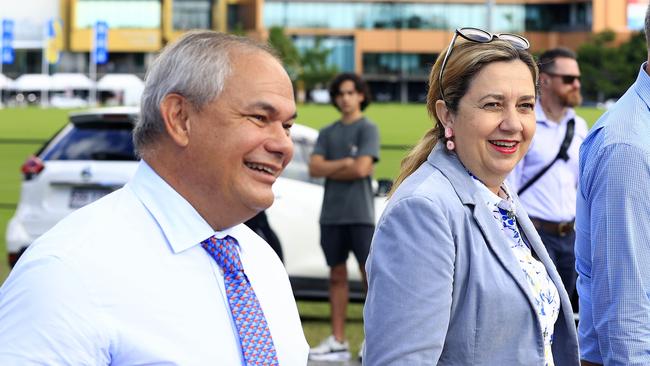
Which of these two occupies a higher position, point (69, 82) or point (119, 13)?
point (119, 13)

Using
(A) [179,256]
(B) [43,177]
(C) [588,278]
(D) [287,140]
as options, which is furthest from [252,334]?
(B) [43,177]

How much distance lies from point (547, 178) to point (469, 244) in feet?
14.0

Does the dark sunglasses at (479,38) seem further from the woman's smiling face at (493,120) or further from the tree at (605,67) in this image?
the tree at (605,67)

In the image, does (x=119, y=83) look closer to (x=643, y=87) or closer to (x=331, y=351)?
(x=331, y=351)

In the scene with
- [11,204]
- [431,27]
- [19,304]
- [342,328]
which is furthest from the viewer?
[431,27]

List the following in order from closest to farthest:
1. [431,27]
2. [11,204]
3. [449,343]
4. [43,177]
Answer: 1. [449,343]
2. [43,177]
3. [11,204]
4. [431,27]

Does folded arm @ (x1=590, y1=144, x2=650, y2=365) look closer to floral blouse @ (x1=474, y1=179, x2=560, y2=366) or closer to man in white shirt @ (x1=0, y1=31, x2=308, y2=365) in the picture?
floral blouse @ (x1=474, y1=179, x2=560, y2=366)

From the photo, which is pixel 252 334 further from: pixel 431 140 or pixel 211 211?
pixel 431 140

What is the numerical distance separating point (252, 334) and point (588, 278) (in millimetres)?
1788

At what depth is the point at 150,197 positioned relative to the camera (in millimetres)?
2336

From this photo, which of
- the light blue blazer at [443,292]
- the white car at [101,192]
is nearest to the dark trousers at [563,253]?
the white car at [101,192]

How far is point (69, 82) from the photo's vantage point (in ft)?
433

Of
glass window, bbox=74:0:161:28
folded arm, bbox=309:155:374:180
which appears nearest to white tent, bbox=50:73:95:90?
glass window, bbox=74:0:161:28

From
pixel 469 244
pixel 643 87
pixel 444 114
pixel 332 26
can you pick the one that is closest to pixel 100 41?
pixel 332 26
